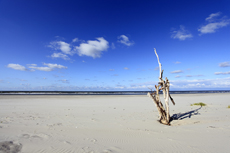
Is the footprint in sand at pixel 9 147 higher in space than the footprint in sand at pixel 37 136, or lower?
higher

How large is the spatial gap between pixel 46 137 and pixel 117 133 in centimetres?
319

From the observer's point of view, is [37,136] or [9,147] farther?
[37,136]

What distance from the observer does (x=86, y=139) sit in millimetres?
5461

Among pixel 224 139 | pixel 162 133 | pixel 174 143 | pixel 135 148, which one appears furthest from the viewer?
pixel 162 133

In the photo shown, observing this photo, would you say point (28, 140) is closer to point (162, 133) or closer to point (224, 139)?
point (162, 133)

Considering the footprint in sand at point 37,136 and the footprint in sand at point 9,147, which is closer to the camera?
the footprint in sand at point 9,147

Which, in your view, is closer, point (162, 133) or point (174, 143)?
point (174, 143)

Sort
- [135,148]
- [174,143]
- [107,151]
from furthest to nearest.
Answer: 1. [174,143]
2. [135,148]
3. [107,151]

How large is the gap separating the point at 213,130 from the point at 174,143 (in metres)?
3.19

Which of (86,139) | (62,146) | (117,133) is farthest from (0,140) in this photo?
(117,133)

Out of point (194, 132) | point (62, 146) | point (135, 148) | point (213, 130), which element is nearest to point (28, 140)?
point (62, 146)

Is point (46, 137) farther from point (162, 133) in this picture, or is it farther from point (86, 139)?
point (162, 133)

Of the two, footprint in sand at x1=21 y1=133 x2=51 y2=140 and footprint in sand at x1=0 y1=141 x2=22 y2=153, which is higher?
footprint in sand at x1=0 y1=141 x2=22 y2=153

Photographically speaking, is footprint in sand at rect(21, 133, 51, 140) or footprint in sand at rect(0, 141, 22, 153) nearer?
footprint in sand at rect(0, 141, 22, 153)
